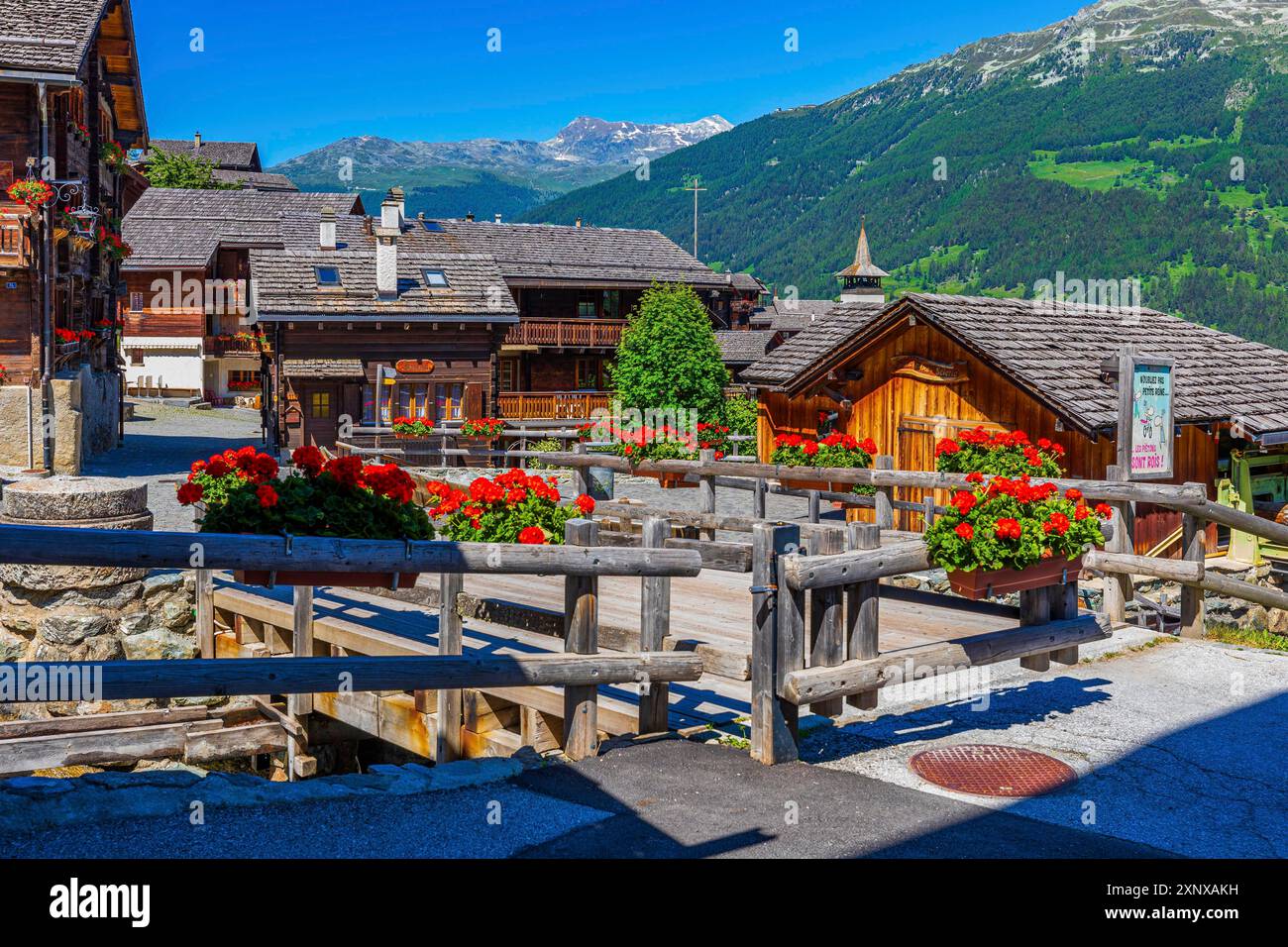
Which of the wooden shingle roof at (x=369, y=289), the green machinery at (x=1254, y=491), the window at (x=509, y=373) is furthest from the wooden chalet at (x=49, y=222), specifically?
the window at (x=509, y=373)

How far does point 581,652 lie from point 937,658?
2131 mm

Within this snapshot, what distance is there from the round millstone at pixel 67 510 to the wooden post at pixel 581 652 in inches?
265

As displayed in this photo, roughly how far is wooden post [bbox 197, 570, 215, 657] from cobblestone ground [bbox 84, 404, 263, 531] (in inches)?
213

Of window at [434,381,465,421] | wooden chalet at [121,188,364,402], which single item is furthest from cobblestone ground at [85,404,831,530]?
wooden chalet at [121,188,364,402]

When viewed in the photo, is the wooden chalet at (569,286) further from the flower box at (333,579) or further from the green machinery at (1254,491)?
the flower box at (333,579)

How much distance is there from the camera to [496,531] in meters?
8.50

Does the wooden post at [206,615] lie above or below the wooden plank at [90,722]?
above

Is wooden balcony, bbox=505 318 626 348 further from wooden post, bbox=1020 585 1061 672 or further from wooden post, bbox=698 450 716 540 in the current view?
wooden post, bbox=1020 585 1061 672

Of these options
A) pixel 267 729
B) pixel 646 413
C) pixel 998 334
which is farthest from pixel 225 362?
pixel 267 729

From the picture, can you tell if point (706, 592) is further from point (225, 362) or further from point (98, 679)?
point (225, 362)

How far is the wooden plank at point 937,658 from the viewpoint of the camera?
6.81 meters
